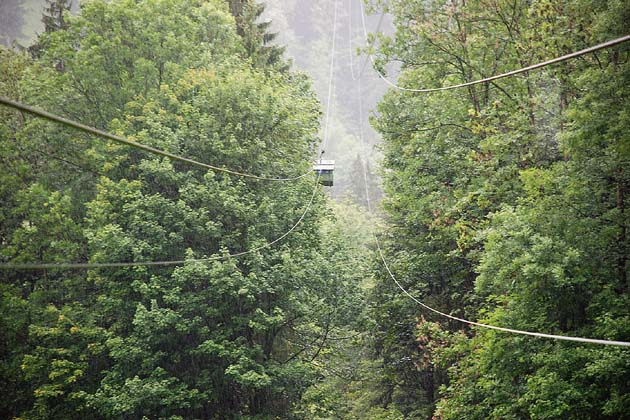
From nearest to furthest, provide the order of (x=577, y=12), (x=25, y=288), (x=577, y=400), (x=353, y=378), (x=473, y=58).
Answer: (x=577, y=400), (x=577, y=12), (x=473, y=58), (x=25, y=288), (x=353, y=378)

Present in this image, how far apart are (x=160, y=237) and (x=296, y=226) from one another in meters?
3.92

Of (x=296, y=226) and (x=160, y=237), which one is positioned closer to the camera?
(x=160, y=237)

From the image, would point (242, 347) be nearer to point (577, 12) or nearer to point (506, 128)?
point (506, 128)

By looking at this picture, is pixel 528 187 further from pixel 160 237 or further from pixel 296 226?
pixel 160 237

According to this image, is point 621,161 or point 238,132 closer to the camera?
point 621,161

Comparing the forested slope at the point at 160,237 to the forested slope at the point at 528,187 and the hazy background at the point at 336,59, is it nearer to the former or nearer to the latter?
the forested slope at the point at 528,187

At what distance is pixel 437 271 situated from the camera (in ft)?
57.1

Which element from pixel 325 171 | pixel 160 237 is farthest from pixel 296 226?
pixel 160 237

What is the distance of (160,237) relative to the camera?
1456 centimetres

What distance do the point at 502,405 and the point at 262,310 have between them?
7.46 metres

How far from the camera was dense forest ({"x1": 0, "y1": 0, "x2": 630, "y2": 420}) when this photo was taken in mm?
9195

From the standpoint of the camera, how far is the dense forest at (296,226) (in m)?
9.20

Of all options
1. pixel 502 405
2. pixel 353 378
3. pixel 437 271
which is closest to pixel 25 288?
pixel 353 378

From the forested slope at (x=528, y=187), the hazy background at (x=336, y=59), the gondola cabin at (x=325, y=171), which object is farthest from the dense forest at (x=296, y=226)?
the hazy background at (x=336, y=59)
